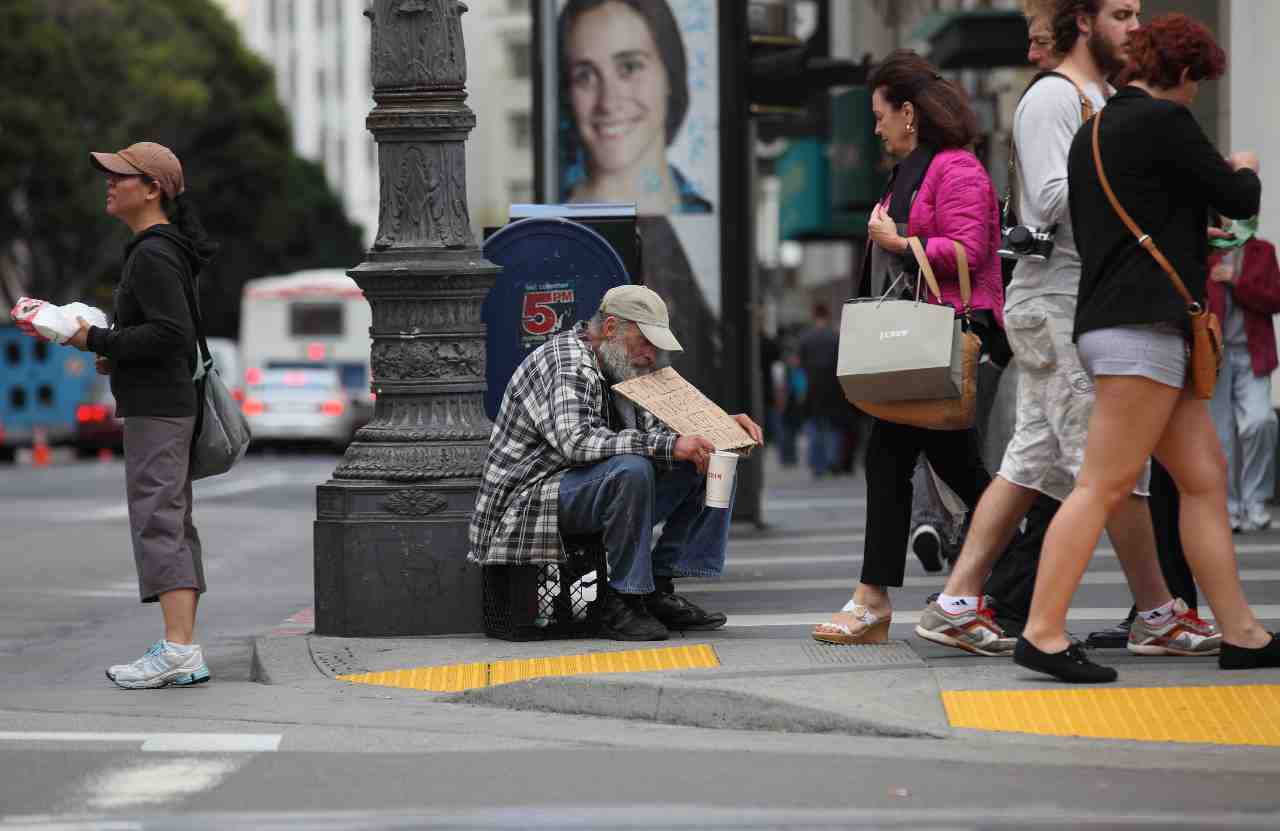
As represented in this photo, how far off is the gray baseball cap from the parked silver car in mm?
26106

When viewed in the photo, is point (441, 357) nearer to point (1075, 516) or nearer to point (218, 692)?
point (218, 692)

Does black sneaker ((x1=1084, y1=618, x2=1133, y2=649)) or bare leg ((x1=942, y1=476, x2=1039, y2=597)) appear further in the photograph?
black sneaker ((x1=1084, y1=618, x2=1133, y2=649))

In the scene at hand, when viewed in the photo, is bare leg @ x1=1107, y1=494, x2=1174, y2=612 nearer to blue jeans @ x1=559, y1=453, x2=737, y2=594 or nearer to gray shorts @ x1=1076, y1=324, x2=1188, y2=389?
gray shorts @ x1=1076, y1=324, x2=1188, y2=389

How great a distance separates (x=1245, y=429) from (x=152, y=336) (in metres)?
6.31

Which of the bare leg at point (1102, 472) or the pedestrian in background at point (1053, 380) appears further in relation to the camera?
the pedestrian in background at point (1053, 380)

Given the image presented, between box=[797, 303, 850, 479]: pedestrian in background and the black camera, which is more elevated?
the black camera

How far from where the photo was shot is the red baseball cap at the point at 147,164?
7113 millimetres

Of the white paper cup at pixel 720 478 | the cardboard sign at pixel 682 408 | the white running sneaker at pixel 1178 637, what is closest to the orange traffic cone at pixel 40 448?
the cardboard sign at pixel 682 408

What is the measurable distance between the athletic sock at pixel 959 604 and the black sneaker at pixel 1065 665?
0.48 m

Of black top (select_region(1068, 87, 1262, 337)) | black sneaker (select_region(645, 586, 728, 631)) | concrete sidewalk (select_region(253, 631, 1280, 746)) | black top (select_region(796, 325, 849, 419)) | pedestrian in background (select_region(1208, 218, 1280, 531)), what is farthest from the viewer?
black top (select_region(796, 325, 849, 419))

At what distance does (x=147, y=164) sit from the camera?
23.5 ft

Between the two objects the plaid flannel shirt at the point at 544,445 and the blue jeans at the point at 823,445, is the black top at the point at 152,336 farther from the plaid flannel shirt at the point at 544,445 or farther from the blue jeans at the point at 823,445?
the blue jeans at the point at 823,445

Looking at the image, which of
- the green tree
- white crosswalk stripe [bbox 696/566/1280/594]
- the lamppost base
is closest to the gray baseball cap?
the lamppost base

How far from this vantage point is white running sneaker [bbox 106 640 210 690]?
282 inches
